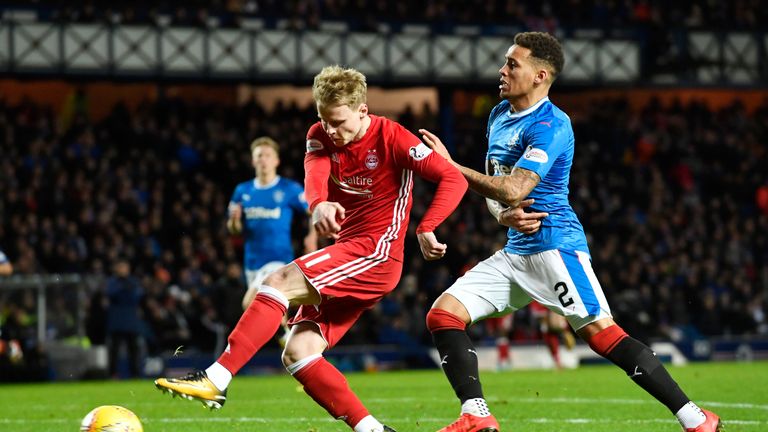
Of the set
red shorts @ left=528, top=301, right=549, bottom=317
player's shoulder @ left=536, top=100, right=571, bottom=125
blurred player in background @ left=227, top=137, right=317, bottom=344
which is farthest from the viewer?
red shorts @ left=528, top=301, right=549, bottom=317

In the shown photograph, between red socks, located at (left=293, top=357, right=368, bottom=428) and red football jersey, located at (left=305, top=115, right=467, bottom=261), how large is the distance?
762 mm

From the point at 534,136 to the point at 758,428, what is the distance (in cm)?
295

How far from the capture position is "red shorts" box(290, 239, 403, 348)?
686 centimetres

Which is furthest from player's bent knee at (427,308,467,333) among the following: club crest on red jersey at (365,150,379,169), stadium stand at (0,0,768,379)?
stadium stand at (0,0,768,379)

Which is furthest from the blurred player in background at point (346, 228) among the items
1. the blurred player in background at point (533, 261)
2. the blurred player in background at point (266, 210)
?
the blurred player in background at point (266, 210)

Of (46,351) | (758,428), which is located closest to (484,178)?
(758,428)

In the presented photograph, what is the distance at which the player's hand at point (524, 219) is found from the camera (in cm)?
743

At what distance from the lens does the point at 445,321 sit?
7.42 m

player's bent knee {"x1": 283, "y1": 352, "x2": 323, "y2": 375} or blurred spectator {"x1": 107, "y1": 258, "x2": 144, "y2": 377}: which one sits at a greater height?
player's bent knee {"x1": 283, "y1": 352, "x2": 323, "y2": 375}

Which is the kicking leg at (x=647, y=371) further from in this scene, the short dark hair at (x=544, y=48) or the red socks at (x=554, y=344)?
the red socks at (x=554, y=344)

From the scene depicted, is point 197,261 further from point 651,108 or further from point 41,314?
point 651,108

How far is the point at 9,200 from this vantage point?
73.5ft

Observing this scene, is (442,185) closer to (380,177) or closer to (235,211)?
(380,177)

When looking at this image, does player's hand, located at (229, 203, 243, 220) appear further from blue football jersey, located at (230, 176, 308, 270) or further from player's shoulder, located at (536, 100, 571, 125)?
player's shoulder, located at (536, 100, 571, 125)
